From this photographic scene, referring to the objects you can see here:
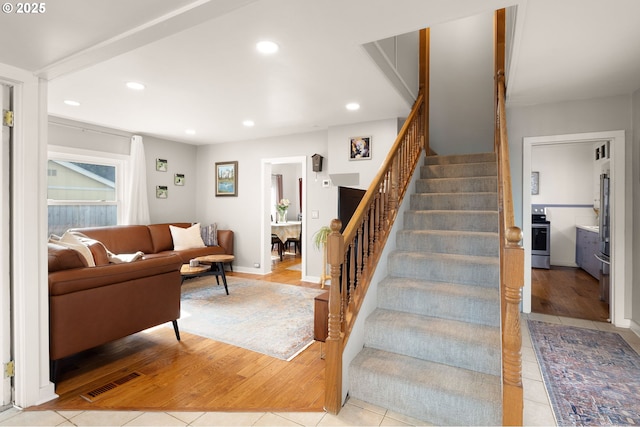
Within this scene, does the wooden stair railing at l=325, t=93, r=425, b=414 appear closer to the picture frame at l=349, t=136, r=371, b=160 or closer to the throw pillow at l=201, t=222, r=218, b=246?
the picture frame at l=349, t=136, r=371, b=160

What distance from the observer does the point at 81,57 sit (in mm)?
1896

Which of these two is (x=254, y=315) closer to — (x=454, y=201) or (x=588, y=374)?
(x=454, y=201)

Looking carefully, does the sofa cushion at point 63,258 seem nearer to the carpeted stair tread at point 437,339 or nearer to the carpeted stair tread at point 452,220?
the carpeted stair tread at point 437,339

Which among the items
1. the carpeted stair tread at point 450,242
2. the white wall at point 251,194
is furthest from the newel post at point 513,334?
the white wall at point 251,194

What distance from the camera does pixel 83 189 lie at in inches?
196

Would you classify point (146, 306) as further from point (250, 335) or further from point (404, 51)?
point (404, 51)

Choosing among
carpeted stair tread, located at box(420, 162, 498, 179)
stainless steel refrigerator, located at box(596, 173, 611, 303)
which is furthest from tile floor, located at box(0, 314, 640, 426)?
stainless steel refrigerator, located at box(596, 173, 611, 303)

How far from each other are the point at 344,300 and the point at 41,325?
1.94m

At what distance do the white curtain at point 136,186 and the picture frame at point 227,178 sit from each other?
1328 mm

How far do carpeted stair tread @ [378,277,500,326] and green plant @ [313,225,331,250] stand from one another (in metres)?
2.03

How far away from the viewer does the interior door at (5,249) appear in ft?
6.40

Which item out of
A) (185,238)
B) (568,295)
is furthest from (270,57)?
(568,295)

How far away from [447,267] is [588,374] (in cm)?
123

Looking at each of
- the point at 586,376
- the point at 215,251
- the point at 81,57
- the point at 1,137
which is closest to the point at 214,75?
the point at 81,57
